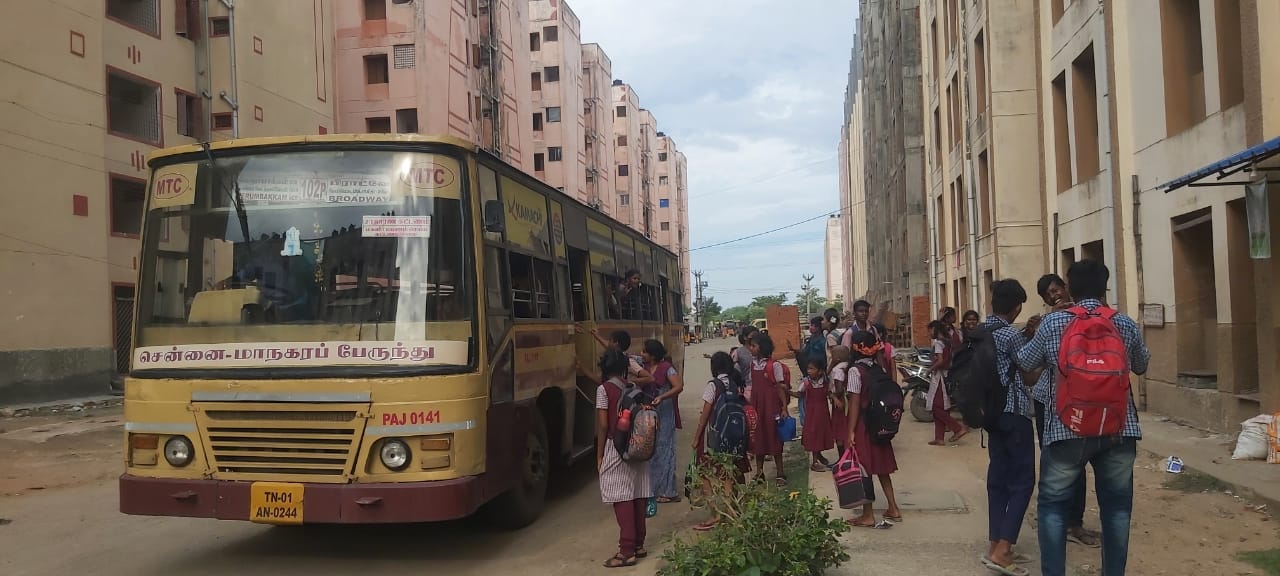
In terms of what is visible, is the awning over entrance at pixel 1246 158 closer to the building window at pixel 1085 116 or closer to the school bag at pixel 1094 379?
the school bag at pixel 1094 379

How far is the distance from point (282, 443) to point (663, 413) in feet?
8.49

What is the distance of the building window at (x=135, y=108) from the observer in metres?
21.2

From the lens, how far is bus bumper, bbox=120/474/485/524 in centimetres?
570

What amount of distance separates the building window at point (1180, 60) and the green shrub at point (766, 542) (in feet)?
28.2

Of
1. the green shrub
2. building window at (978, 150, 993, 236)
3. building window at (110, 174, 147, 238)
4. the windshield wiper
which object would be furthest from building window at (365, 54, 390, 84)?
the green shrub

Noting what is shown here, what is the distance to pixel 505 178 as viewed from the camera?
7289mm

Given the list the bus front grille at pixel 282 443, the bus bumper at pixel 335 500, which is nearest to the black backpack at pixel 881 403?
the bus bumper at pixel 335 500

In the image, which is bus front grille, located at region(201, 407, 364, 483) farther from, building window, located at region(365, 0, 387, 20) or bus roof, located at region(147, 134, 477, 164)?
building window, located at region(365, 0, 387, 20)

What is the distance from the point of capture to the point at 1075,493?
497 cm

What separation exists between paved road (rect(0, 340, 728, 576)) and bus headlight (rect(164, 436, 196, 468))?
0.82 m

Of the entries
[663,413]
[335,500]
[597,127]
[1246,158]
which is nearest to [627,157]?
[597,127]

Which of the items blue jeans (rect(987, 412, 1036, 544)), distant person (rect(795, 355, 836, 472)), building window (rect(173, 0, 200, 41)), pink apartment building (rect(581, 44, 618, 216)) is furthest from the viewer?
pink apartment building (rect(581, 44, 618, 216))

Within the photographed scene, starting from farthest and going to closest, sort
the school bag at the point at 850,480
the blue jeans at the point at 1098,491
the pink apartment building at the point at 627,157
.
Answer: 1. the pink apartment building at the point at 627,157
2. the school bag at the point at 850,480
3. the blue jeans at the point at 1098,491

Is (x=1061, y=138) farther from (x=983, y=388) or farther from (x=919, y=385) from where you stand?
(x=983, y=388)
